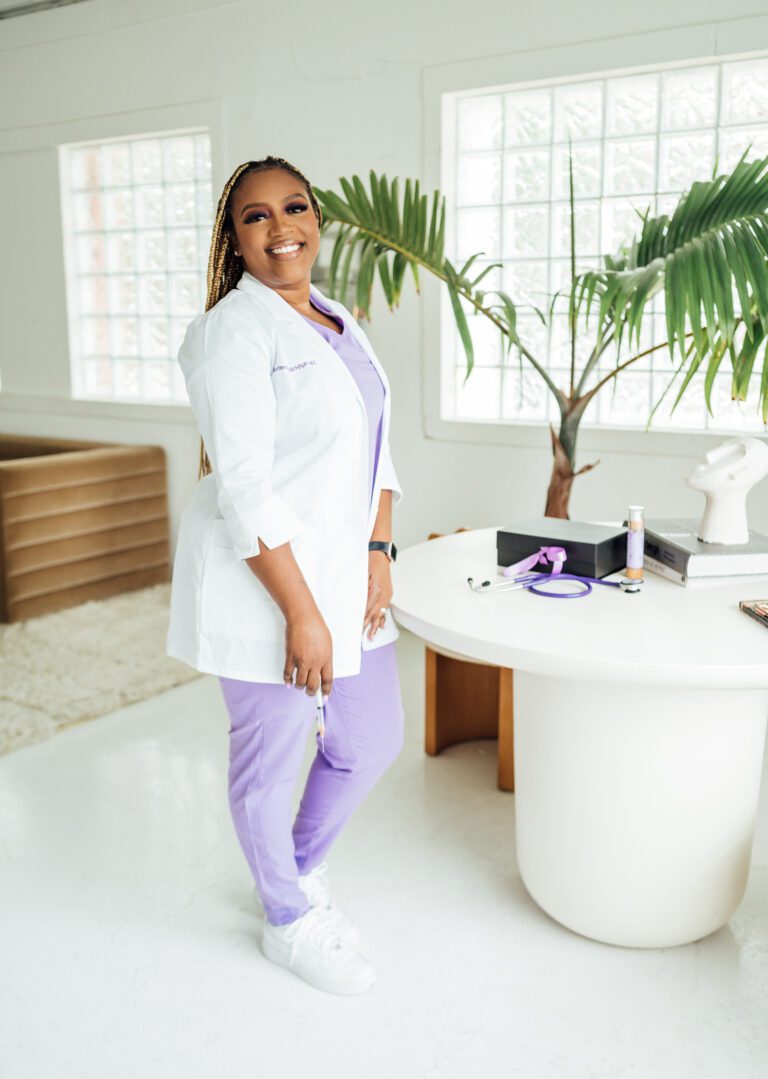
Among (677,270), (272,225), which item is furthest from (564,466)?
(272,225)

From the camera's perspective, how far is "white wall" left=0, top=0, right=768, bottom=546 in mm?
3674

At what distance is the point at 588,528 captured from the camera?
221cm

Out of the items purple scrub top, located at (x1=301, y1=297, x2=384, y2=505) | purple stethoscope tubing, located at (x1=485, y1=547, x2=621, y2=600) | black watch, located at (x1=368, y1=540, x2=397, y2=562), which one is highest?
purple scrub top, located at (x1=301, y1=297, x2=384, y2=505)

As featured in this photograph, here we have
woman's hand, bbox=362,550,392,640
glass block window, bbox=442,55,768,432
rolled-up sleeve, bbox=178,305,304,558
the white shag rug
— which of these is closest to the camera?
rolled-up sleeve, bbox=178,305,304,558

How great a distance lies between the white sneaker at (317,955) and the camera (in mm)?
1903

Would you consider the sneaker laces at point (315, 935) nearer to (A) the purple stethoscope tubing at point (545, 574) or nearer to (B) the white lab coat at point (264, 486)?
(B) the white lab coat at point (264, 486)

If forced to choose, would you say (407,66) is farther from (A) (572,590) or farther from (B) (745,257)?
(A) (572,590)

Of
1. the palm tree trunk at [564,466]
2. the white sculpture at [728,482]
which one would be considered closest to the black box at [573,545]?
the white sculpture at [728,482]

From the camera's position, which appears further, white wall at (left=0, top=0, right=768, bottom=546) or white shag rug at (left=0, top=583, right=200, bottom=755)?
white wall at (left=0, top=0, right=768, bottom=546)

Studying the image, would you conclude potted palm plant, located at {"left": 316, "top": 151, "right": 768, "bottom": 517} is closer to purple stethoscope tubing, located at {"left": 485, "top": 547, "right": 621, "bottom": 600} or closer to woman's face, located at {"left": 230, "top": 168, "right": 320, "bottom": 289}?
purple stethoscope tubing, located at {"left": 485, "top": 547, "right": 621, "bottom": 600}

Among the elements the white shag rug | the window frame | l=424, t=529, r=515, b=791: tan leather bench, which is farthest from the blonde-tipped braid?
the window frame

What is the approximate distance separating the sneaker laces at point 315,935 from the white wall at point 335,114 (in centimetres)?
229

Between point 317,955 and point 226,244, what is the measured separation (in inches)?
53.1

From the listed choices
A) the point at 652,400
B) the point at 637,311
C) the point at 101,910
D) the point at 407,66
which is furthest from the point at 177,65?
the point at 101,910
